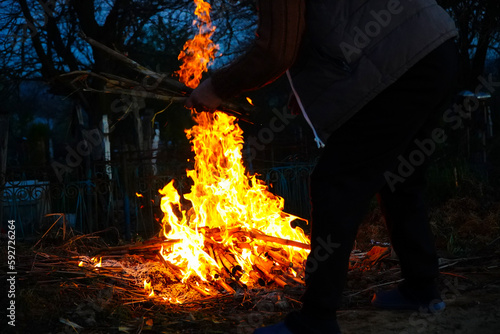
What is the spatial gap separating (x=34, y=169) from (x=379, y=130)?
6.91 metres

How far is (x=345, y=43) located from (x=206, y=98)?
83 centimetres

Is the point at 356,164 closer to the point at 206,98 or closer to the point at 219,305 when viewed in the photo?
the point at 206,98

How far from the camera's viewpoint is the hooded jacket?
2.16 m

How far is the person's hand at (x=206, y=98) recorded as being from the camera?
2.58 m

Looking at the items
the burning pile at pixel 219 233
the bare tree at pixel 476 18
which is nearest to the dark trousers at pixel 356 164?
the burning pile at pixel 219 233

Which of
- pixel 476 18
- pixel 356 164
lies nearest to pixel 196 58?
pixel 356 164

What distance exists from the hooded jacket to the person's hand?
40cm

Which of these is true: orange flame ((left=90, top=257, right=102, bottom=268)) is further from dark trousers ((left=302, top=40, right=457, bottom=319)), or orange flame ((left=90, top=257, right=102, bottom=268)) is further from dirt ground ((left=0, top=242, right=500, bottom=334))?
dark trousers ((left=302, top=40, right=457, bottom=319))

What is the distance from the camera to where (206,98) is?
2.60 meters

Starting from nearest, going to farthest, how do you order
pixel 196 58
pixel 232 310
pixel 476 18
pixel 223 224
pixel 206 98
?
pixel 206 98 → pixel 232 310 → pixel 223 224 → pixel 196 58 → pixel 476 18

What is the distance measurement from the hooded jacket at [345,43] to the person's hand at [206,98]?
0.40 meters

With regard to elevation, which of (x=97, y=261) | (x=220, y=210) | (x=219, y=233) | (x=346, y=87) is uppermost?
(x=346, y=87)

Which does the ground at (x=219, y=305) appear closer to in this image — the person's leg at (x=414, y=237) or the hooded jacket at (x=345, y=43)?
the person's leg at (x=414, y=237)

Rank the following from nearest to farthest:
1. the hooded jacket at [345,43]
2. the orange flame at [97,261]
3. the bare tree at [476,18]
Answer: the hooded jacket at [345,43], the orange flame at [97,261], the bare tree at [476,18]
